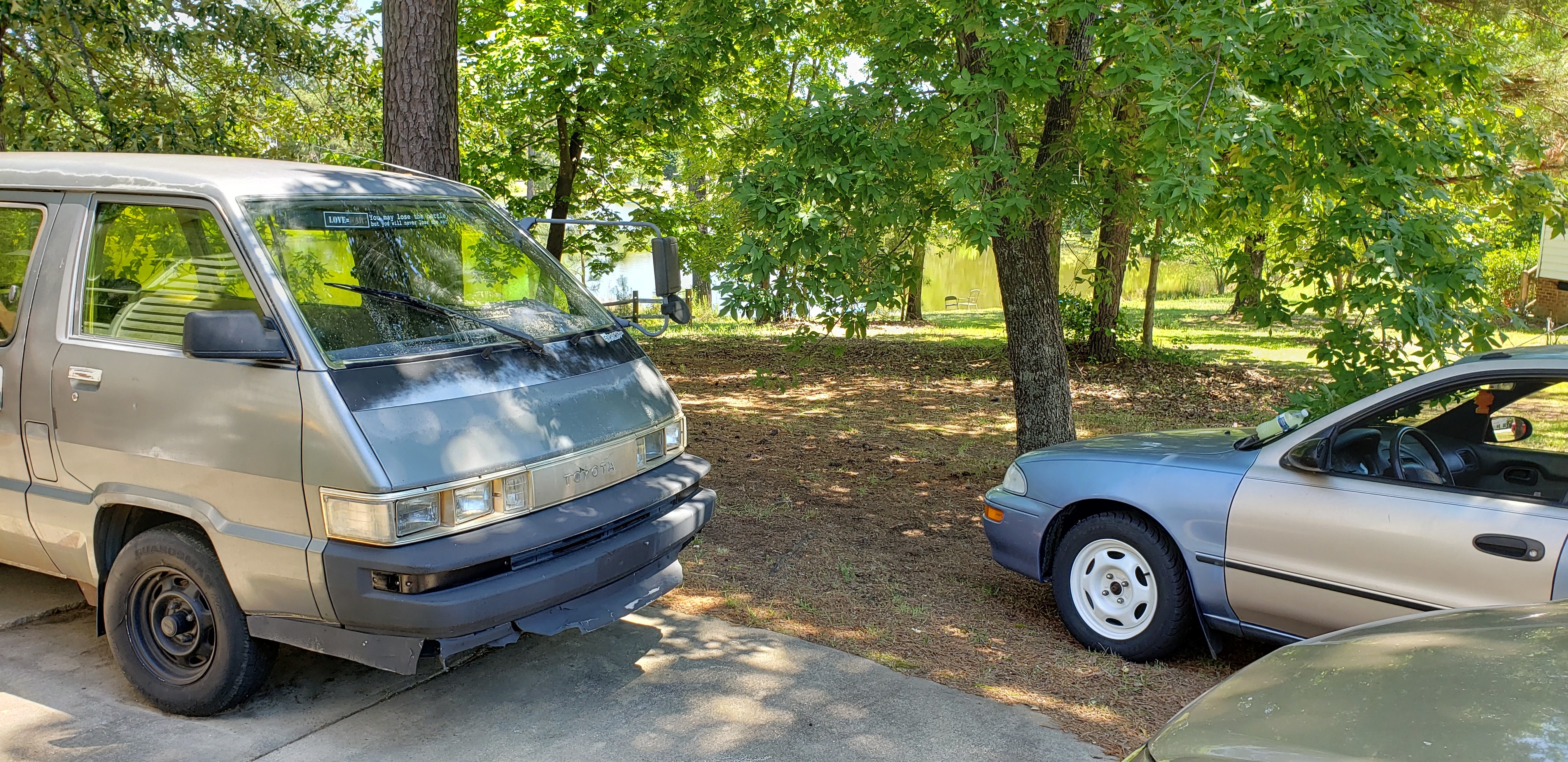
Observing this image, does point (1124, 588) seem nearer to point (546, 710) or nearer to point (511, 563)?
point (546, 710)

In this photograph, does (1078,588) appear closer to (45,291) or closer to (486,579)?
(486,579)

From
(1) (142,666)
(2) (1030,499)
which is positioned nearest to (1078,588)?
(2) (1030,499)

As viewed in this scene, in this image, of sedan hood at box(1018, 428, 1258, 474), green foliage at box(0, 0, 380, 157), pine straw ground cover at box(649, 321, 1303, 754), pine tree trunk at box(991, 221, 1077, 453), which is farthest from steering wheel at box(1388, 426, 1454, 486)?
green foliage at box(0, 0, 380, 157)

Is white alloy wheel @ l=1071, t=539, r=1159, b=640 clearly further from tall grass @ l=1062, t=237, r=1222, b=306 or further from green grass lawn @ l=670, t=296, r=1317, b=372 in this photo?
tall grass @ l=1062, t=237, r=1222, b=306

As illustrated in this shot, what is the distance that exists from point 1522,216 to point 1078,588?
3.59 meters

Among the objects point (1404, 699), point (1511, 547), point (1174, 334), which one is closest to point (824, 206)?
point (1511, 547)

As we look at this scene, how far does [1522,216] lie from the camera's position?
6.32 meters

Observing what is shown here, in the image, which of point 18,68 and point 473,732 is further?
point 18,68

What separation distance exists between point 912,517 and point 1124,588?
2.75 meters

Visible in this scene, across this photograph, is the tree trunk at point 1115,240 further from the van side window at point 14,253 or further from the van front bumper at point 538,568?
the van side window at point 14,253

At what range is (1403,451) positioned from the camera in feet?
15.0

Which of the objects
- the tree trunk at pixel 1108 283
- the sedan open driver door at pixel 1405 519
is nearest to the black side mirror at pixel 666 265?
the sedan open driver door at pixel 1405 519

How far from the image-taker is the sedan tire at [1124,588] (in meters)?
4.95

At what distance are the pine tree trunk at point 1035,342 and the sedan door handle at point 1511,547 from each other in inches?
185
